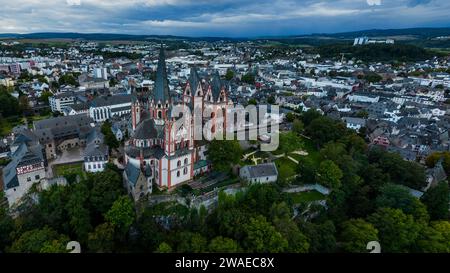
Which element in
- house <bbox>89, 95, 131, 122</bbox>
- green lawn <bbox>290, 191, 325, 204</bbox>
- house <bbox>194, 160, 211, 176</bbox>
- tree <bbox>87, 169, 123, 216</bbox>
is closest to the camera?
tree <bbox>87, 169, 123, 216</bbox>

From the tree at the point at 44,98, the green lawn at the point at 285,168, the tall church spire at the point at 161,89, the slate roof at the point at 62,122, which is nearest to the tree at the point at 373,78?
the green lawn at the point at 285,168

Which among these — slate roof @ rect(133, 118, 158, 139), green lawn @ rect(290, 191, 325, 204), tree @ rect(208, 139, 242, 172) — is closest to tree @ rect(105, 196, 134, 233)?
slate roof @ rect(133, 118, 158, 139)

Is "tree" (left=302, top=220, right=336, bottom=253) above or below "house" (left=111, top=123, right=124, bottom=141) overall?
below

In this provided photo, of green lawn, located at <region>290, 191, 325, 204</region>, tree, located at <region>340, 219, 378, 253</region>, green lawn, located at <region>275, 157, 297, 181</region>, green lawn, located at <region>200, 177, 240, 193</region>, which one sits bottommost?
tree, located at <region>340, 219, 378, 253</region>

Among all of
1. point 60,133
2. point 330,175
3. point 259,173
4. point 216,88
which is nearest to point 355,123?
point 330,175

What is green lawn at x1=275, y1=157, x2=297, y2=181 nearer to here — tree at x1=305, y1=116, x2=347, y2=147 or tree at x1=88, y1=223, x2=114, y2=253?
tree at x1=305, y1=116, x2=347, y2=147

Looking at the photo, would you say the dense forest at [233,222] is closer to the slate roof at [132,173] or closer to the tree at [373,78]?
the slate roof at [132,173]
